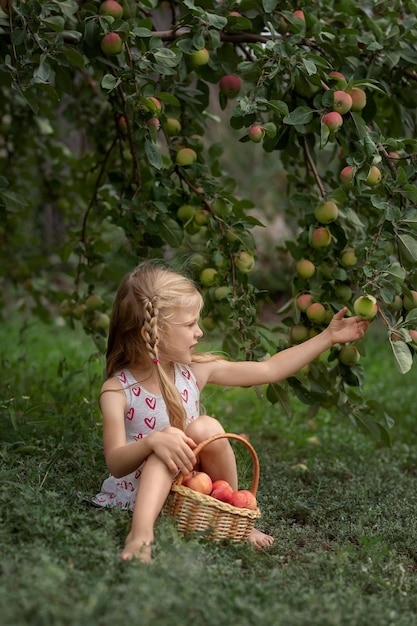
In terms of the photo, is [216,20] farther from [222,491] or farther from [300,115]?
[222,491]

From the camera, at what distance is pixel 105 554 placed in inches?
71.4

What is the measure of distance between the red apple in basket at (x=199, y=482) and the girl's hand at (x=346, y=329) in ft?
1.79

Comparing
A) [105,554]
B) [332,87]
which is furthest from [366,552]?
[332,87]

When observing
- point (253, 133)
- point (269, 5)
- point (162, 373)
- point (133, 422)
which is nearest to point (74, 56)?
point (253, 133)

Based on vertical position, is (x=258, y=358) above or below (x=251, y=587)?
Answer: below

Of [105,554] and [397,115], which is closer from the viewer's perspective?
[105,554]

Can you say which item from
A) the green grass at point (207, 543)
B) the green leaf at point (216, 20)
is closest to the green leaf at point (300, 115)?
the green leaf at point (216, 20)

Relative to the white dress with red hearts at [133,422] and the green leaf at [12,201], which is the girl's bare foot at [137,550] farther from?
the green leaf at [12,201]

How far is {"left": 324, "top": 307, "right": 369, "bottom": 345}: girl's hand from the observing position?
2.39 metres

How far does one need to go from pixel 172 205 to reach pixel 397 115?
0.85 metres

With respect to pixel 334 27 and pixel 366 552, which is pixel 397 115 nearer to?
pixel 334 27

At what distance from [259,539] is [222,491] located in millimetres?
165

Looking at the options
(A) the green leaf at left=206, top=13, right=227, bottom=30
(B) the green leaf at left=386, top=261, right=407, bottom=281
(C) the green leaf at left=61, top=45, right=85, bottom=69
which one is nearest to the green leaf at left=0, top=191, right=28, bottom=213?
(C) the green leaf at left=61, top=45, right=85, bottom=69

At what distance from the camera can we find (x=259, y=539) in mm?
2211
